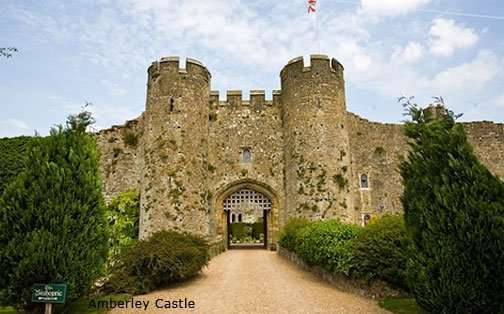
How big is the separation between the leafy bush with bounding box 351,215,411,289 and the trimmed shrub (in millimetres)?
308

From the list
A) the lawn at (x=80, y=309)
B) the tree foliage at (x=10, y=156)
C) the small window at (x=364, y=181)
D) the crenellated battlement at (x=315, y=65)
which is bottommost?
the lawn at (x=80, y=309)

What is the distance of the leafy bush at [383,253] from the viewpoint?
747cm

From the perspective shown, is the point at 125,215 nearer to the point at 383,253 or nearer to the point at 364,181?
the point at 364,181

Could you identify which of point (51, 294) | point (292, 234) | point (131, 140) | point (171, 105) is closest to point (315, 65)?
point (171, 105)

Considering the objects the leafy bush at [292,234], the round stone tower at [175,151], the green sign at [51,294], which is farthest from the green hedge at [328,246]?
the round stone tower at [175,151]

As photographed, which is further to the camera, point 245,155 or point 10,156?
point 245,155

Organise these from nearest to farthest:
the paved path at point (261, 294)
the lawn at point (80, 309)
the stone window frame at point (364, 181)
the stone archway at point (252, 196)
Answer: the lawn at point (80, 309) < the paved path at point (261, 294) < the stone archway at point (252, 196) < the stone window frame at point (364, 181)

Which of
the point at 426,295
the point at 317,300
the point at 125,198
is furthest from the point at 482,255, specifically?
the point at 125,198

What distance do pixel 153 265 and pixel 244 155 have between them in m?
10.9

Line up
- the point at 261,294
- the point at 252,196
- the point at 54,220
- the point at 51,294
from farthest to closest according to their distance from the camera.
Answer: the point at 252,196 < the point at 261,294 < the point at 54,220 < the point at 51,294

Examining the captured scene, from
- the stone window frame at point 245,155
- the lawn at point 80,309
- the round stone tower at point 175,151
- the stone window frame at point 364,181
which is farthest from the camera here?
the stone window frame at point 364,181

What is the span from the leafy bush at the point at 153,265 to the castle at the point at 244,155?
6673 millimetres

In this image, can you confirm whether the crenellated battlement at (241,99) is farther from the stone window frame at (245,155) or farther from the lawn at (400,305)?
the lawn at (400,305)

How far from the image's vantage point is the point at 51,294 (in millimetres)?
5316
